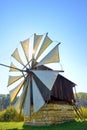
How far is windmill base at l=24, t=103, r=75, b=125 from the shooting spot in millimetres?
21406

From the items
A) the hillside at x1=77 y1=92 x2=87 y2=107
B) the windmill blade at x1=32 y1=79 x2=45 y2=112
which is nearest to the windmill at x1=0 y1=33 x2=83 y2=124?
the windmill blade at x1=32 y1=79 x2=45 y2=112

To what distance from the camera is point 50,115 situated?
21.4 meters

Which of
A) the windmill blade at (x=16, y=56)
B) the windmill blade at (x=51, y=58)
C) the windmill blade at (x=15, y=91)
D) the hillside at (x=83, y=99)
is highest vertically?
the windmill blade at (x=16, y=56)

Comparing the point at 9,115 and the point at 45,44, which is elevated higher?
the point at 45,44

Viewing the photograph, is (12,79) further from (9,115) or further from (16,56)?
(9,115)

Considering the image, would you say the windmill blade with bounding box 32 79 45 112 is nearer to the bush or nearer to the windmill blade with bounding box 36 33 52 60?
the windmill blade with bounding box 36 33 52 60

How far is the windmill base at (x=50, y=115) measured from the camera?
21.4 metres

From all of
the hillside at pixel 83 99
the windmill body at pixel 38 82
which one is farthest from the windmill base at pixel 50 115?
the hillside at pixel 83 99

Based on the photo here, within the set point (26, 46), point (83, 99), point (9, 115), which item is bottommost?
point (83, 99)

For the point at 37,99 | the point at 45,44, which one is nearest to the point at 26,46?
the point at 45,44

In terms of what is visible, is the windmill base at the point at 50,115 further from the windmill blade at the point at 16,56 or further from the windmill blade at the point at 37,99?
the windmill blade at the point at 16,56

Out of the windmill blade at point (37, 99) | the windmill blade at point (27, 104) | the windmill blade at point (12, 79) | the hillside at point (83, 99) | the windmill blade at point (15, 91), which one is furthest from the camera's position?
the hillside at point (83, 99)

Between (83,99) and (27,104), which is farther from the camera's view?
(83,99)

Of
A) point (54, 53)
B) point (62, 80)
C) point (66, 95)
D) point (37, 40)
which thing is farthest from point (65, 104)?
point (37, 40)
